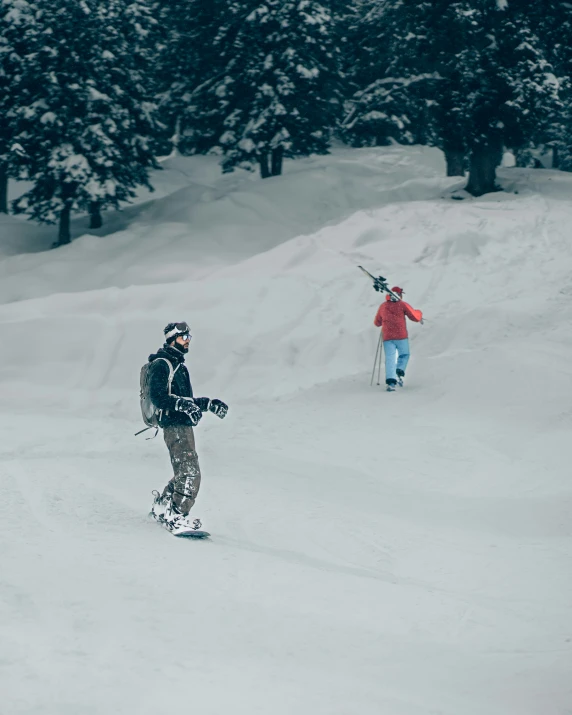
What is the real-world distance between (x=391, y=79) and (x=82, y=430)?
3129 cm

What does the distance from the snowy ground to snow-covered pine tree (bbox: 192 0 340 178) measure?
3087mm

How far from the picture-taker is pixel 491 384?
47.9 feet

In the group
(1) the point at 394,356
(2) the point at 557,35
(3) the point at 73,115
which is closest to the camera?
(1) the point at 394,356

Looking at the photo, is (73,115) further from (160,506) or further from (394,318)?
(160,506)

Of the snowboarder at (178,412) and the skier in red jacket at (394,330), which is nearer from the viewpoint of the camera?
the snowboarder at (178,412)

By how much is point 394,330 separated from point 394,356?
1.54 ft

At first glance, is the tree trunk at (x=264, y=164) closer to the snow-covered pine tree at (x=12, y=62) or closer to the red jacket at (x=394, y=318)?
the snow-covered pine tree at (x=12, y=62)

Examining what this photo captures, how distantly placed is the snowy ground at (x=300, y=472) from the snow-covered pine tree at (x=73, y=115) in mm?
1629

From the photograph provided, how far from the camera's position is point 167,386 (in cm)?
821

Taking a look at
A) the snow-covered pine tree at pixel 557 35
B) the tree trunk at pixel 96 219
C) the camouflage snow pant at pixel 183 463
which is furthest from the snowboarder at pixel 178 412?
the tree trunk at pixel 96 219

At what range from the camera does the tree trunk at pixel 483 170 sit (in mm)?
27106

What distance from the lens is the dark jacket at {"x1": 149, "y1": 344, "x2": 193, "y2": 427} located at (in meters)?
8.16

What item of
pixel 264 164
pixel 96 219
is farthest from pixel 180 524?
pixel 264 164

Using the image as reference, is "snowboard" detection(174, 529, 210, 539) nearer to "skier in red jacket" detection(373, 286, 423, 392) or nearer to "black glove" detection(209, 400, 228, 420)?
"black glove" detection(209, 400, 228, 420)
